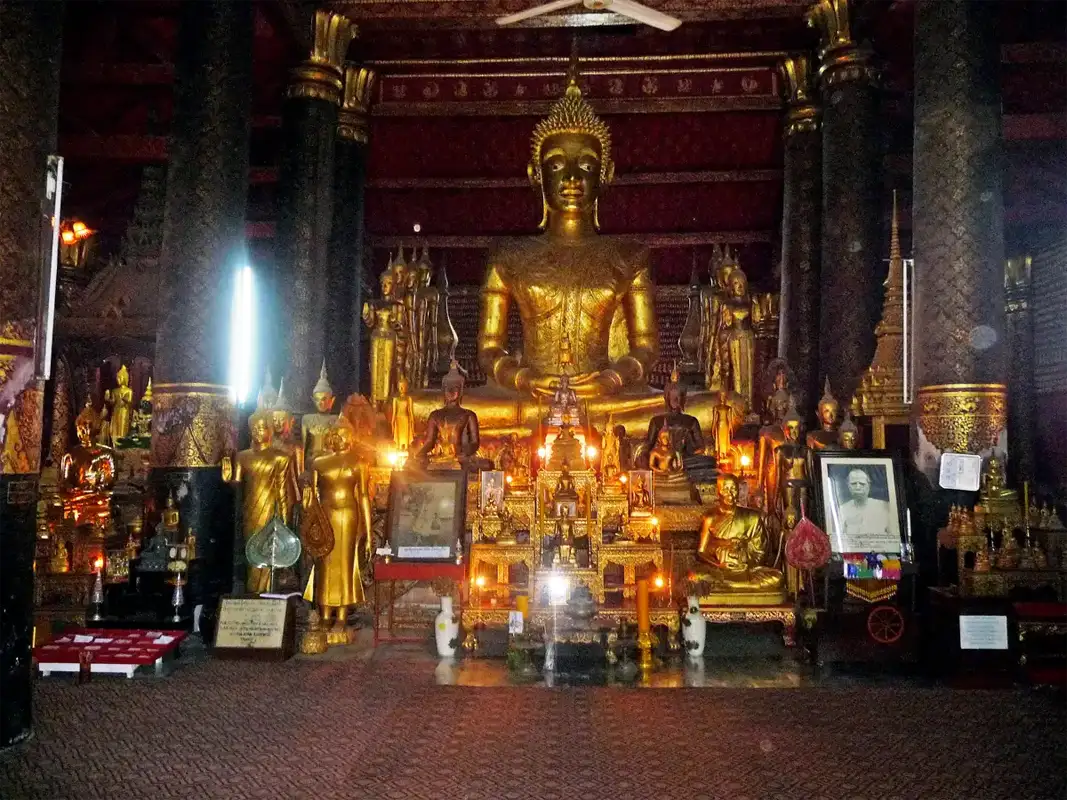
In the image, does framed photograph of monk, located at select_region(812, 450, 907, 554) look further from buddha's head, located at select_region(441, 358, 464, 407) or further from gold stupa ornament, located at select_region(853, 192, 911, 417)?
buddha's head, located at select_region(441, 358, 464, 407)

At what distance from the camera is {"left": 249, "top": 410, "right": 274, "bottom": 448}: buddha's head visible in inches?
229

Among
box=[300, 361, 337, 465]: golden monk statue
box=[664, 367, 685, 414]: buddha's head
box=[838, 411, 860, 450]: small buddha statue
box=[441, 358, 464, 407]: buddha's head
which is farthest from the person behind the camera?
box=[441, 358, 464, 407]: buddha's head

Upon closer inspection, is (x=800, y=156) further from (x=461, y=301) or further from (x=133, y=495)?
(x=133, y=495)

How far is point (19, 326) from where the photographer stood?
3.57m

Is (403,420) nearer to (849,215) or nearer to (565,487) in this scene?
(565,487)

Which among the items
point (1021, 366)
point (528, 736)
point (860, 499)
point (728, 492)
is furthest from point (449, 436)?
point (1021, 366)

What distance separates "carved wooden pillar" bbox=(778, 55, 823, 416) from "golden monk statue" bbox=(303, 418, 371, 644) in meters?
4.94

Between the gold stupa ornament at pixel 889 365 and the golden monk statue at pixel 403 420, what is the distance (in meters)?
3.53

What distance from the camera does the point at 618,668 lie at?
472 cm

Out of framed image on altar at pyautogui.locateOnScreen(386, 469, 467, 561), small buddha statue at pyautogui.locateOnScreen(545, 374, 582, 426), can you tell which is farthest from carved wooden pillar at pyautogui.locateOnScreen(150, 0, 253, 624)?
small buddha statue at pyautogui.locateOnScreen(545, 374, 582, 426)

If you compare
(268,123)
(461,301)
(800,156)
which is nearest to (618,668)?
(800,156)

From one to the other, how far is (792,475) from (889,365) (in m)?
1.92

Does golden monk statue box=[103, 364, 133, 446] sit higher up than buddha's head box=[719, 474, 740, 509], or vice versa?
golden monk statue box=[103, 364, 133, 446]

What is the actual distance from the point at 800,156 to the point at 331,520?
6559mm
